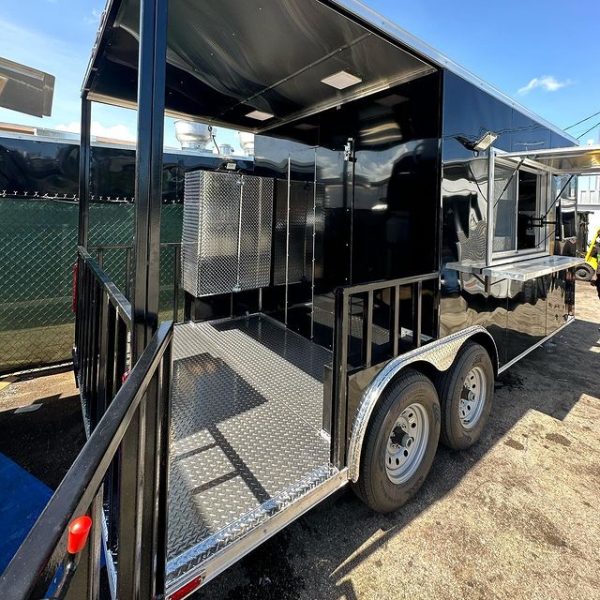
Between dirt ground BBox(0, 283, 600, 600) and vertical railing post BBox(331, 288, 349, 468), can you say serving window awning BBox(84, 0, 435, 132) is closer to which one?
vertical railing post BBox(331, 288, 349, 468)

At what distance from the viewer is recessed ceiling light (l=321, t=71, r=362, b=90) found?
297 centimetres

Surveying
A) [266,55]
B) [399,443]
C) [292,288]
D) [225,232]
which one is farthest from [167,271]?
[399,443]

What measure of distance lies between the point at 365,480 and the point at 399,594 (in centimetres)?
53

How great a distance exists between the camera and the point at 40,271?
173 inches

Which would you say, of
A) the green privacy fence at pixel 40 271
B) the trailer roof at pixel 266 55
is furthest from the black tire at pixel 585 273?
the green privacy fence at pixel 40 271

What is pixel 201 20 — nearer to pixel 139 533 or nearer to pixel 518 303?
pixel 139 533

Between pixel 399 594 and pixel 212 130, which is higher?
pixel 212 130

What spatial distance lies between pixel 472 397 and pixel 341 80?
277 cm

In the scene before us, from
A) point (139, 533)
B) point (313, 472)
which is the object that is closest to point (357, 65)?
point (313, 472)

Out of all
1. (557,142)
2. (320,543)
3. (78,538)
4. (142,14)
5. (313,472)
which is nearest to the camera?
(78,538)

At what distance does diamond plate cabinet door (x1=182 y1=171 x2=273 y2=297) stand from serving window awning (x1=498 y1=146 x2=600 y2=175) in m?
2.52

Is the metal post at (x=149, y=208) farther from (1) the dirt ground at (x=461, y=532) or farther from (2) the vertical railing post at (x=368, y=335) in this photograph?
(2) the vertical railing post at (x=368, y=335)

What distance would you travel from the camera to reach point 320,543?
7.36 feet

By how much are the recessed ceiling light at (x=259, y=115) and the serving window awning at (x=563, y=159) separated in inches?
91.6
